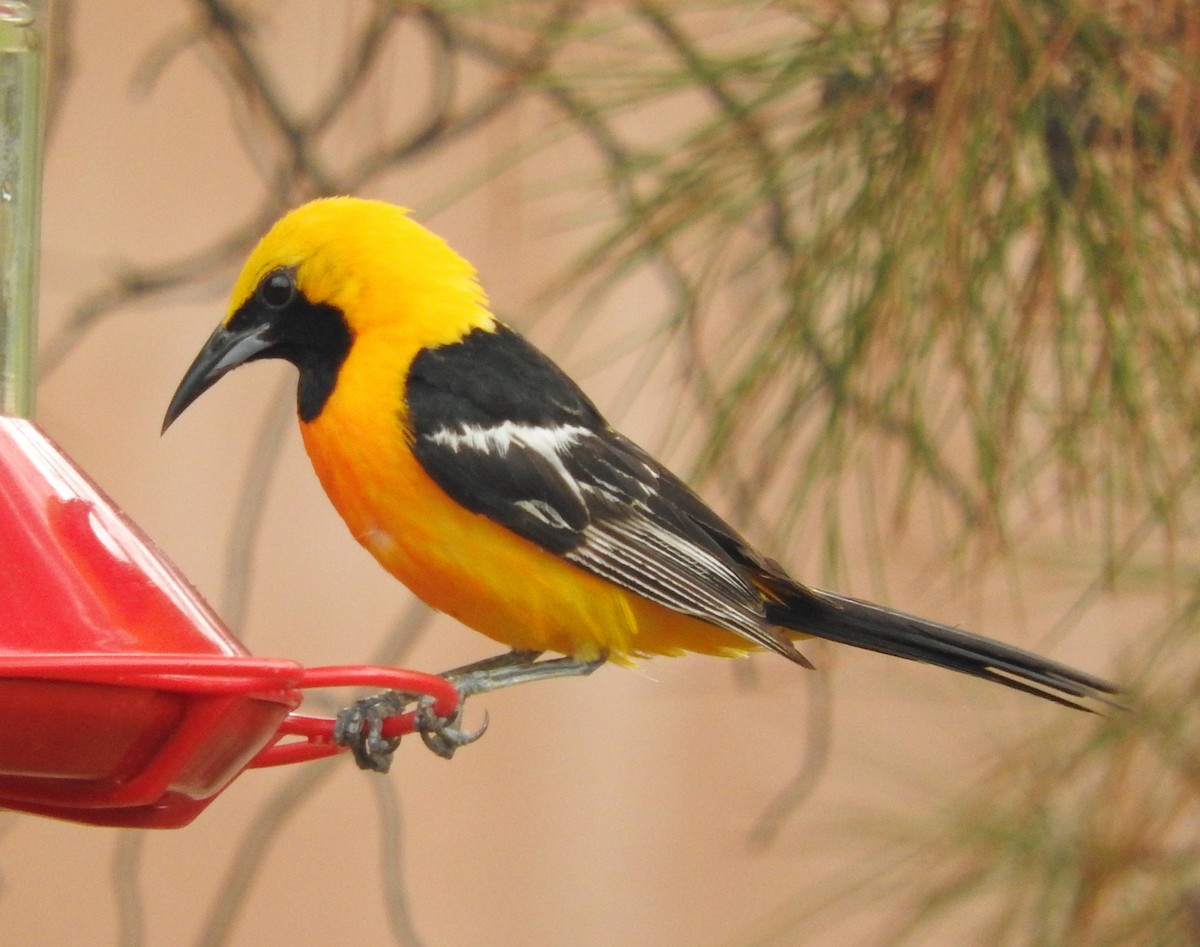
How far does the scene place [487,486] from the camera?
1340 mm

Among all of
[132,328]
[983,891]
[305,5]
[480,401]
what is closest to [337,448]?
[480,401]

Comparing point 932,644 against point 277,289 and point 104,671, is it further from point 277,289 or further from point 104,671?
point 104,671

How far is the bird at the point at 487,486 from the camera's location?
134 centimetres

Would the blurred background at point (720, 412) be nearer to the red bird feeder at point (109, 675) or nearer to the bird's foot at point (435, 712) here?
the bird's foot at point (435, 712)

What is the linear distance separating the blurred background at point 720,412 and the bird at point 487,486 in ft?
0.25

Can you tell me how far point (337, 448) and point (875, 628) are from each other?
0.50 meters

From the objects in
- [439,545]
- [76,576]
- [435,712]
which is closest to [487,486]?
[439,545]

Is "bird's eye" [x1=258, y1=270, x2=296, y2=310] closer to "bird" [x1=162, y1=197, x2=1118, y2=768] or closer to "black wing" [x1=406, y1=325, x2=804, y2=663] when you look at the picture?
"bird" [x1=162, y1=197, x2=1118, y2=768]

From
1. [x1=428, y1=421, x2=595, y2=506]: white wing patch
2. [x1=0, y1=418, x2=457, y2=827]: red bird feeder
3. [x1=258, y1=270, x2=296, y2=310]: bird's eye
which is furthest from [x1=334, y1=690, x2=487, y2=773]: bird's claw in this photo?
[x1=258, y1=270, x2=296, y2=310]: bird's eye

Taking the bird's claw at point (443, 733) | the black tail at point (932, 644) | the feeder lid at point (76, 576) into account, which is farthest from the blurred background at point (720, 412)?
the feeder lid at point (76, 576)

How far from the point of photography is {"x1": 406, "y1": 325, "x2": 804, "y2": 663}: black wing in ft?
4.44

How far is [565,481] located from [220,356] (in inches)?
12.0

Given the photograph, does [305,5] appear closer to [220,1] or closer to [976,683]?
[220,1]

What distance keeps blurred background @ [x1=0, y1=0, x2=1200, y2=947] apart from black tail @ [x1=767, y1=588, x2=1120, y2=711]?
55 mm
